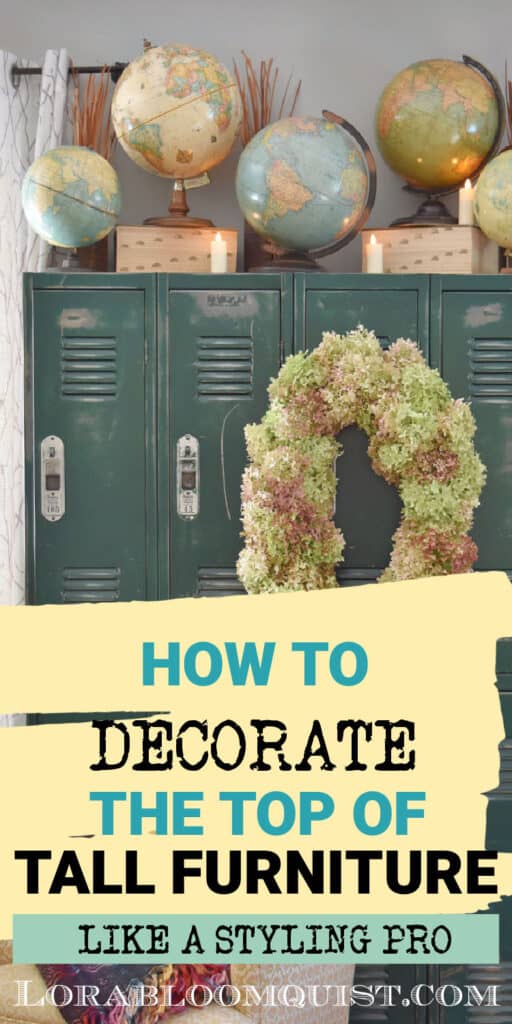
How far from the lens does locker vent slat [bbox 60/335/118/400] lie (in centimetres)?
321

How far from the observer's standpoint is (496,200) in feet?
10.5

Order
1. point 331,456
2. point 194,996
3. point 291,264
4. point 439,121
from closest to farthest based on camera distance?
point 194,996 < point 331,456 < point 291,264 < point 439,121

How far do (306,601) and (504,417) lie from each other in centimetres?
82

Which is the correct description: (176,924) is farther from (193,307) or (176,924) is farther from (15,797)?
(193,307)

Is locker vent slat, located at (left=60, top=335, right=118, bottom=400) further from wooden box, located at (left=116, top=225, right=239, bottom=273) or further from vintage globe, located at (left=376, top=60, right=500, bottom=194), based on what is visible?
vintage globe, located at (left=376, top=60, right=500, bottom=194)

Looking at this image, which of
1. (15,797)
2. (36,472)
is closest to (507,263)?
(36,472)

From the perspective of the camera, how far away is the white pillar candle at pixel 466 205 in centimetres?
335

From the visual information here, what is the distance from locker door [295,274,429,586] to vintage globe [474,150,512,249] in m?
0.26

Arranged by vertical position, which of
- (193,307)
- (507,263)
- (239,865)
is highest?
(507,263)

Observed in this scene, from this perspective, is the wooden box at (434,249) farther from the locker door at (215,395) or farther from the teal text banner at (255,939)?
the teal text banner at (255,939)

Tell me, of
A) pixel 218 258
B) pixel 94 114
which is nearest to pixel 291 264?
pixel 218 258

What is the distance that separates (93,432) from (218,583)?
0.59 meters

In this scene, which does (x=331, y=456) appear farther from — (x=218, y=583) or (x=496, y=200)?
(x=496, y=200)

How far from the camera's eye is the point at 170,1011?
2.47 m
